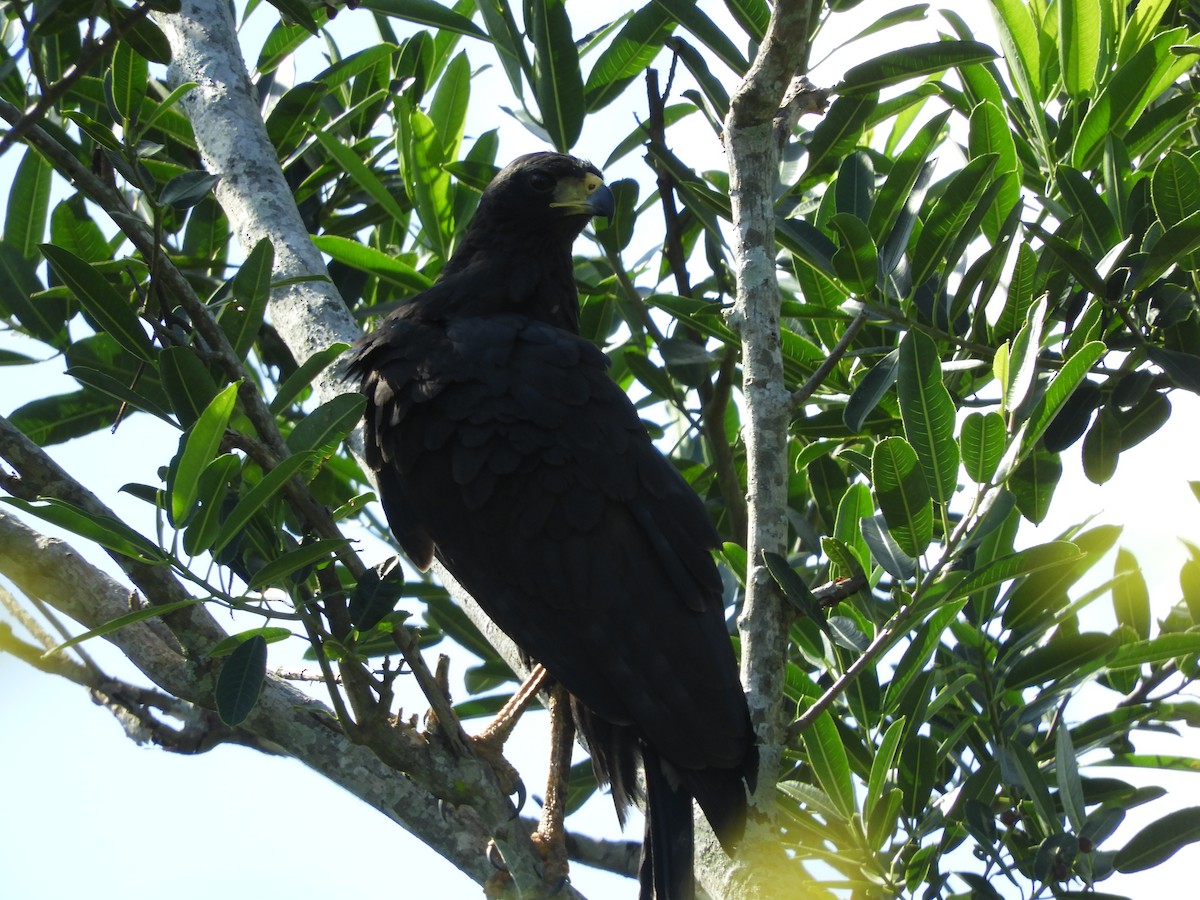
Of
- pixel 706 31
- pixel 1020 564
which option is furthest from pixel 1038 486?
pixel 706 31

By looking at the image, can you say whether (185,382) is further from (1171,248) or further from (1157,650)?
(1157,650)

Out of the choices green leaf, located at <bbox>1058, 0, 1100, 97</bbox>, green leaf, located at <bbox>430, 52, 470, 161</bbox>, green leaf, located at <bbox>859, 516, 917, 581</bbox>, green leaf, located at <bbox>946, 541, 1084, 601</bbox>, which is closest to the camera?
green leaf, located at <bbox>946, 541, 1084, 601</bbox>

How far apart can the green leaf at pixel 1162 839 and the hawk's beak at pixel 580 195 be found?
2207 mm

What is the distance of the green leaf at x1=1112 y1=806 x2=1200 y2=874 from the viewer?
2609 mm

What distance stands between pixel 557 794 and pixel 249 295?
62.5 inches

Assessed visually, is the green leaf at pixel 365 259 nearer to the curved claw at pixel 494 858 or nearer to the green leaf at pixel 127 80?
the green leaf at pixel 127 80

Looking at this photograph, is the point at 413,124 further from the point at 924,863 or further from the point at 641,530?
the point at 924,863

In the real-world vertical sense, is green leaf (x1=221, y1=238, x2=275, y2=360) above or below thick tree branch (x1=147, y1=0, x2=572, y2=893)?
below

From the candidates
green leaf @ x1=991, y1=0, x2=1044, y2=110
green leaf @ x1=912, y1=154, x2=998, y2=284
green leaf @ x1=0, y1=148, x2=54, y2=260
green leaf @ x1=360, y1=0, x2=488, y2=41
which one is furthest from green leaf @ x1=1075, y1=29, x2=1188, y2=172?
green leaf @ x1=0, y1=148, x2=54, y2=260

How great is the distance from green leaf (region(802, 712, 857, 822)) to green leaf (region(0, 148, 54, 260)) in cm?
255

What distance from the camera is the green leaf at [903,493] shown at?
236 cm

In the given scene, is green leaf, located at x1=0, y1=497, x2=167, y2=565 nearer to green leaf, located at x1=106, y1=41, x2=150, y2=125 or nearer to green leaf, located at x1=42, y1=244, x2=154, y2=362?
green leaf, located at x1=42, y1=244, x2=154, y2=362

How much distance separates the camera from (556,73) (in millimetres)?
3533

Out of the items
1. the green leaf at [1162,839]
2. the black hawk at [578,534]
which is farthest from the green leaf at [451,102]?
the green leaf at [1162,839]
